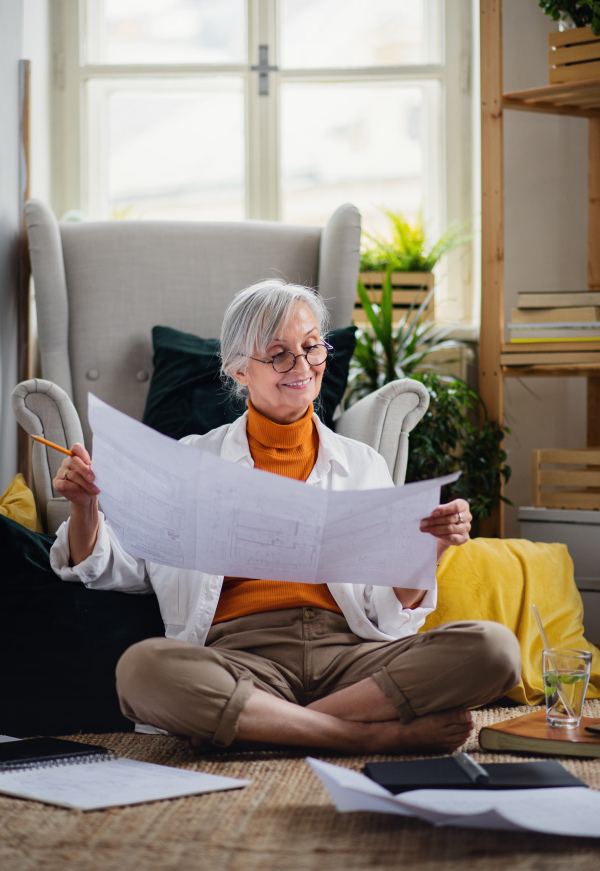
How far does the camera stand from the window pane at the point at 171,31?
3285 mm

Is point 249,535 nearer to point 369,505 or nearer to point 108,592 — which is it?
point 369,505

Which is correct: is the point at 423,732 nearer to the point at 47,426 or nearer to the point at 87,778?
the point at 87,778

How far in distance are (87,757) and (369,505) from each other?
1.87 feet

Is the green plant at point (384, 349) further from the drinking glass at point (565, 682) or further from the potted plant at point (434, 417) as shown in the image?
the drinking glass at point (565, 682)

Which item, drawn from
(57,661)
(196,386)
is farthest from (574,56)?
(57,661)

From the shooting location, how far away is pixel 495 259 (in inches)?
103

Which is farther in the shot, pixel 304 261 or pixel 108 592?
pixel 304 261

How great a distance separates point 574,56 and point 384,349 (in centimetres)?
100

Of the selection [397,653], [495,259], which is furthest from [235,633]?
[495,259]

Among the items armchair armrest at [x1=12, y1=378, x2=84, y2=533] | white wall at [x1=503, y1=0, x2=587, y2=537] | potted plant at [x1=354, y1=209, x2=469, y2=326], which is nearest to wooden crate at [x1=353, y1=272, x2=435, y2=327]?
potted plant at [x1=354, y1=209, x2=469, y2=326]

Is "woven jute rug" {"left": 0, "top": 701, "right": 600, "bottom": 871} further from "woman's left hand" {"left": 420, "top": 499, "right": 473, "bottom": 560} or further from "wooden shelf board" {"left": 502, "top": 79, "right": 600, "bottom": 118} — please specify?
"wooden shelf board" {"left": 502, "top": 79, "right": 600, "bottom": 118}

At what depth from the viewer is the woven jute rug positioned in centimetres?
92

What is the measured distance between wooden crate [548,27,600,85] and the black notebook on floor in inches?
80.8

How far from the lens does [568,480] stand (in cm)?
251
